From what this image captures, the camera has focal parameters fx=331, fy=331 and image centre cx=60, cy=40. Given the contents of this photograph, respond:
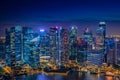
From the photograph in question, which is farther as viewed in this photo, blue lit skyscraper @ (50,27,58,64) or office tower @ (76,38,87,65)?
blue lit skyscraper @ (50,27,58,64)

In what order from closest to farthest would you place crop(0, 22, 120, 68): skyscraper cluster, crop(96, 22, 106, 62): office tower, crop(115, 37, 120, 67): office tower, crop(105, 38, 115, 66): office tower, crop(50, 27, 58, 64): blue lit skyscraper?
crop(96, 22, 106, 62): office tower, crop(115, 37, 120, 67): office tower, crop(105, 38, 115, 66): office tower, crop(0, 22, 120, 68): skyscraper cluster, crop(50, 27, 58, 64): blue lit skyscraper

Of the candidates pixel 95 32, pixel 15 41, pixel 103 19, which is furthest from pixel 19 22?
pixel 15 41

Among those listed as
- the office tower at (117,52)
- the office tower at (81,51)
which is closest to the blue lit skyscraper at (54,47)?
the office tower at (81,51)

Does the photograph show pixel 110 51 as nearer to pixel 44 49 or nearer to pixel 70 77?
pixel 70 77

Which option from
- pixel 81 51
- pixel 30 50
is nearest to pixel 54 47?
pixel 30 50

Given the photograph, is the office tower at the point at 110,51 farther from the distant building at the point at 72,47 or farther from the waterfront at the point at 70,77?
the distant building at the point at 72,47

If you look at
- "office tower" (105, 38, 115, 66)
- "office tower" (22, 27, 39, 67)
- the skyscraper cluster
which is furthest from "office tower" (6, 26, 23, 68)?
"office tower" (105, 38, 115, 66)

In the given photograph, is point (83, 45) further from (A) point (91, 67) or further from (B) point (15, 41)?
(B) point (15, 41)

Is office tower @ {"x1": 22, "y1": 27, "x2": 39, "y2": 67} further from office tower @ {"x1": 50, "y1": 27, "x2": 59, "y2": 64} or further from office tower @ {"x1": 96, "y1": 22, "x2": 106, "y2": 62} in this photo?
office tower @ {"x1": 96, "y1": 22, "x2": 106, "y2": 62}
